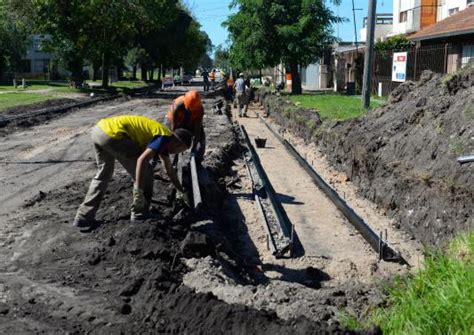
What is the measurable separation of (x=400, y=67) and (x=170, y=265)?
794 inches

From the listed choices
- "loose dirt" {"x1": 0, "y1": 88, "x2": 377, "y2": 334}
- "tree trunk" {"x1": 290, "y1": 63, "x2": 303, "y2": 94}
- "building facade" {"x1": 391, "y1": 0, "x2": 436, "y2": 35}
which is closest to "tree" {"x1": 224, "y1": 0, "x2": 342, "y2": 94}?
"tree trunk" {"x1": 290, "y1": 63, "x2": 303, "y2": 94}

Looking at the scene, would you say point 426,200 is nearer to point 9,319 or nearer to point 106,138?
point 106,138

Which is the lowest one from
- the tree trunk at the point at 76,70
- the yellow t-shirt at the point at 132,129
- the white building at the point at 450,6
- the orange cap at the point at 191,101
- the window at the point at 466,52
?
the yellow t-shirt at the point at 132,129

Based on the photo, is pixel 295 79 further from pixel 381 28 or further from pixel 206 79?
pixel 381 28

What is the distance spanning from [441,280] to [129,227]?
355cm

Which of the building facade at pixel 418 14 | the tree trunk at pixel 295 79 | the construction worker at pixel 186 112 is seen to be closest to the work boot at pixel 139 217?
the construction worker at pixel 186 112

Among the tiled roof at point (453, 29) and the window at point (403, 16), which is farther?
the window at point (403, 16)

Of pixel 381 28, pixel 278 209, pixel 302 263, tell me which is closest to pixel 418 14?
pixel 381 28

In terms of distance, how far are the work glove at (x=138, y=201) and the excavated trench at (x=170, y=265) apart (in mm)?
281

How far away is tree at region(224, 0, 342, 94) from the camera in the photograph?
3462cm

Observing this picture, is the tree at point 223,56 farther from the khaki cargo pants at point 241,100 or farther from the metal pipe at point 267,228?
the metal pipe at point 267,228

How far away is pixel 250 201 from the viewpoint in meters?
10.9

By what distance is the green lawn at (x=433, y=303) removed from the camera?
397 cm

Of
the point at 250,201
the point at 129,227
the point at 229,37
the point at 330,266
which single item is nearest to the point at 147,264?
the point at 129,227
